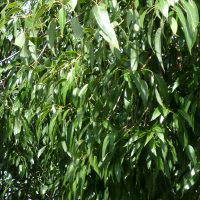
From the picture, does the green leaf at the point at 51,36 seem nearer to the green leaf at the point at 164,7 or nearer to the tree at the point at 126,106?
the tree at the point at 126,106

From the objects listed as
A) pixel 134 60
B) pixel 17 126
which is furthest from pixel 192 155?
pixel 17 126

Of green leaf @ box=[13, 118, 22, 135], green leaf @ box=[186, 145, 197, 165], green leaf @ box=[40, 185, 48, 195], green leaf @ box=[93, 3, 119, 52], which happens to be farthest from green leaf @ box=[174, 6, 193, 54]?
green leaf @ box=[40, 185, 48, 195]

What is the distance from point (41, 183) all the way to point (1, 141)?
0.46m

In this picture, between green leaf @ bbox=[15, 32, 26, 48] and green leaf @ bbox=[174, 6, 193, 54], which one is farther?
green leaf @ bbox=[15, 32, 26, 48]

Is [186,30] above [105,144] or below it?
above

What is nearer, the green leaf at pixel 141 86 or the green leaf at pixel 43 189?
the green leaf at pixel 141 86

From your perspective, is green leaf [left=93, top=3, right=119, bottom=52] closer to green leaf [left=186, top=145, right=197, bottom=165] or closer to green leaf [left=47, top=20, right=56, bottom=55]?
green leaf [left=47, top=20, right=56, bottom=55]

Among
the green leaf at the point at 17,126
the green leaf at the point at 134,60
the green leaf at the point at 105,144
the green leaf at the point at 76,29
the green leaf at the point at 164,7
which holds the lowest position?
the green leaf at the point at 17,126

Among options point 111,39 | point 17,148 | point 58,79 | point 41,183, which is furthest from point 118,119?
point 41,183

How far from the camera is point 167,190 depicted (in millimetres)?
1560

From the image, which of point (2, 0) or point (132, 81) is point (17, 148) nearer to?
point (2, 0)

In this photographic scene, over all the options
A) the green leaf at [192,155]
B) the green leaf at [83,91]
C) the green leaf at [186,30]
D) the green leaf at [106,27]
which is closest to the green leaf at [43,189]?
the green leaf at [83,91]

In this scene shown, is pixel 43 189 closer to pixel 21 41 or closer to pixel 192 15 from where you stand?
pixel 21 41

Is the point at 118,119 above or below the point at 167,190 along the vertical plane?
above
